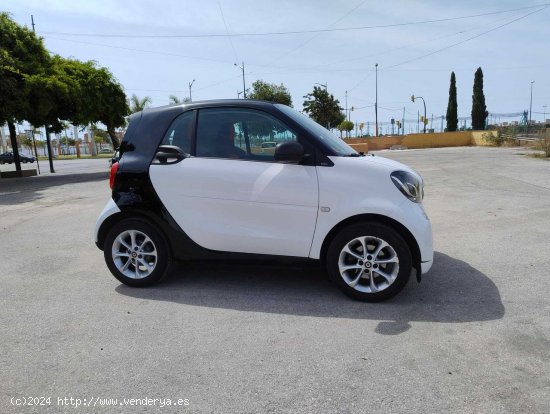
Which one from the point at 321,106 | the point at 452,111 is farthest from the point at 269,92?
the point at 452,111

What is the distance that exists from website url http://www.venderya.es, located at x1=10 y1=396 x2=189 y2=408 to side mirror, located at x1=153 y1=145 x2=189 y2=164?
2301 millimetres

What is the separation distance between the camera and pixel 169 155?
4242 millimetres

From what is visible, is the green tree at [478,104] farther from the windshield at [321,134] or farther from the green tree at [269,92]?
the windshield at [321,134]

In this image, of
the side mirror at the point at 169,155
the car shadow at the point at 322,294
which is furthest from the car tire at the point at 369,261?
the side mirror at the point at 169,155

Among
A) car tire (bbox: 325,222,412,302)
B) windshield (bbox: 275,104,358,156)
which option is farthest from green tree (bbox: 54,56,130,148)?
car tire (bbox: 325,222,412,302)

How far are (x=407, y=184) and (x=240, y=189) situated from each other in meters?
1.54

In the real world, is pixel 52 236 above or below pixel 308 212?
below

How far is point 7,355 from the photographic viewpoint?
3.16 metres

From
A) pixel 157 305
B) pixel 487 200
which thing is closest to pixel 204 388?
pixel 157 305

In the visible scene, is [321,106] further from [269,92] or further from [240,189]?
[240,189]

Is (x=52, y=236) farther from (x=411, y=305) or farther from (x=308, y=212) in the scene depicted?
(x=411, y=305)

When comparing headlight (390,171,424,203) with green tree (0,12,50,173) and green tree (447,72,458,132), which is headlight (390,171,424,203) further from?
green tree (447,72,458,132)

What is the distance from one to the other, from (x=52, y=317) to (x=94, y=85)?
21479 millimetres

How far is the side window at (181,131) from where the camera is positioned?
4.27 meters
